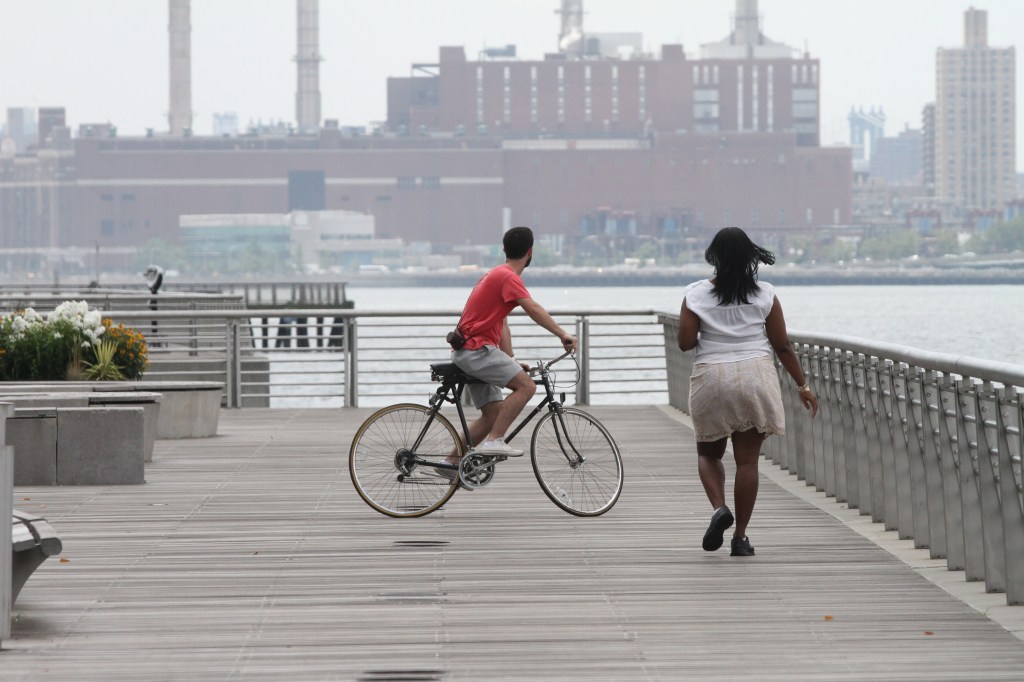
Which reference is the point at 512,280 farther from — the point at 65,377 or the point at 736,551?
the point at 65,377

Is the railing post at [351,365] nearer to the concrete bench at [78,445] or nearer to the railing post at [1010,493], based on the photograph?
the concrete bench at [78,445]

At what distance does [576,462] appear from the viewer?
902 centimetres

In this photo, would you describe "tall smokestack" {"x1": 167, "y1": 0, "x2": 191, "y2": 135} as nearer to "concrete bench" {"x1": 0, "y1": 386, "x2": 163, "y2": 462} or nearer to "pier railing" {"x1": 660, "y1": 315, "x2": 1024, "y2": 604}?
"concrete bench" {"x1": 0, "y1": 386, "x2": 163, "y2": 462}

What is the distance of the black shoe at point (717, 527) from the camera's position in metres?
7.64

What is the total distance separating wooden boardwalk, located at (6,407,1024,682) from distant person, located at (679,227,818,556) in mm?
477

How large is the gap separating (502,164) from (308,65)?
109 ft

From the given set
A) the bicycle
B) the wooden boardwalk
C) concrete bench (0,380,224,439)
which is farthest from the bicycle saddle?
concrete bench (0,380,224,439)

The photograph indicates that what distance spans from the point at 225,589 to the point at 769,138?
583ft

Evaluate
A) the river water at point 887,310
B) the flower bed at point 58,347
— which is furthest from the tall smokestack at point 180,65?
the flower bed at point 58,347

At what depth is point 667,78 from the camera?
191375 mm

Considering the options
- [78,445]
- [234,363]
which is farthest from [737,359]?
[234,363]

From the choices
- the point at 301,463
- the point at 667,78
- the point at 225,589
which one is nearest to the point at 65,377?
the point at 301,463

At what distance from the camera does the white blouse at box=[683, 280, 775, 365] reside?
7.60m

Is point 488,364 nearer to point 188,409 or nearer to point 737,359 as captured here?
point 737,359
